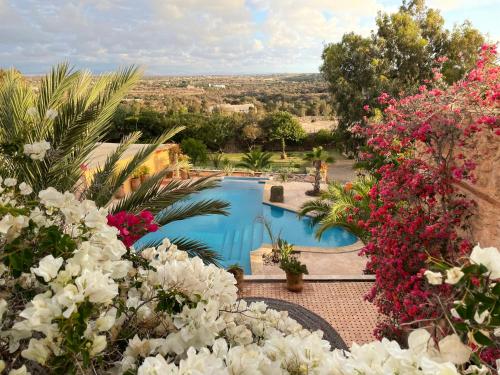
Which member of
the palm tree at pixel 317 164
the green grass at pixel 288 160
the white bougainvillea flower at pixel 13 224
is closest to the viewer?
the white bougainvillea flower at pixel 13 224

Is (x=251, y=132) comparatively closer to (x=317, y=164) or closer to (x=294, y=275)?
(x=317, y=164)

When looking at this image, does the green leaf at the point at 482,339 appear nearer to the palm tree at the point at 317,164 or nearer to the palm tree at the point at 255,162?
the palm tree at the point at 317,164

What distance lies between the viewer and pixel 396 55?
17.9 metres

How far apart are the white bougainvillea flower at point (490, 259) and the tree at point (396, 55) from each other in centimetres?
1732

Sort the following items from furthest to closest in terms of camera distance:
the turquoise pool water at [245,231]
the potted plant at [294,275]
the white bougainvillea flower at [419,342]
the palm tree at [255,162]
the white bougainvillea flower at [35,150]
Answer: the palm tree at [255,162], the turquoise pool water at [245,231], the potted plant at [294,275], the white bougainvillea flower at [35,150], the white bougainvillea flower at [419,342]

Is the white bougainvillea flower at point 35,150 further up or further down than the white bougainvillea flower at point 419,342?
further up

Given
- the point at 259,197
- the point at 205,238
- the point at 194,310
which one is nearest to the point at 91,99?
the point at 194,310

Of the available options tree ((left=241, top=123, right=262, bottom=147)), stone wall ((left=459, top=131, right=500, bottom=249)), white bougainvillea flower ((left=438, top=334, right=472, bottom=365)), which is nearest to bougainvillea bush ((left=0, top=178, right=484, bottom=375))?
white bougainvillea flower ((left=438, top=334, right=472, bottom=365))

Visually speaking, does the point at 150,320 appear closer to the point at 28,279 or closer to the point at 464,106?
the point at 28,279

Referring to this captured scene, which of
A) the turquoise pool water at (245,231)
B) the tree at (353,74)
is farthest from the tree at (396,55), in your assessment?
the turquoise pool water at (245,231)

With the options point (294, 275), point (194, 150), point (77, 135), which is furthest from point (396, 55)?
point (77, 135)

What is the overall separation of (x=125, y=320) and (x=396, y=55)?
1936 centimetres

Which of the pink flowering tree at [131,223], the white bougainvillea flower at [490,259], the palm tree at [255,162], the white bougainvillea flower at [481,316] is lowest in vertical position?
the palm tree at [255,162]

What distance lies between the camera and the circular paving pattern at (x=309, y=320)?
5.62 metres
